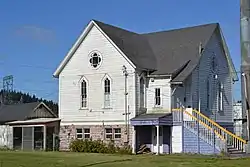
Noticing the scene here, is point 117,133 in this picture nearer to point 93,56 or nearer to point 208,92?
point 93,56

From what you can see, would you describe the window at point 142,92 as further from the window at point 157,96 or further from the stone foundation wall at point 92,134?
the stone foundation wall at point 92,134

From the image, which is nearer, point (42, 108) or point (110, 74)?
point (110, 74)

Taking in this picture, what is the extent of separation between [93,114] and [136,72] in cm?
571

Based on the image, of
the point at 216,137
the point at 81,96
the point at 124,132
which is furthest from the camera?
the point at 81,96

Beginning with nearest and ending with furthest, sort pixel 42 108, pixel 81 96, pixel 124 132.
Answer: pixel 124 132 → pixel 81 96 → pixel 42 108

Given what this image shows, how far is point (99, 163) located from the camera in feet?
92.7

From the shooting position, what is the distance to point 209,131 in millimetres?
40969

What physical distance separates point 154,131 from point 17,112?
23639 mm

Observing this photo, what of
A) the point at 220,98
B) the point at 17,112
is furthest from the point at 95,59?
the point at 17,112

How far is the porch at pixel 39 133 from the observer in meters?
48.0

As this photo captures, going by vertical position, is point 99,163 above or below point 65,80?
below

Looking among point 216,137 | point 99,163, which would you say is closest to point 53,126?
point 216,137

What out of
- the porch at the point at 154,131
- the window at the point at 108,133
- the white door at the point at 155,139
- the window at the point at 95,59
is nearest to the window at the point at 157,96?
the porch at the point at 154,131

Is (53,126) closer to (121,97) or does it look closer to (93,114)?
(93,114)
